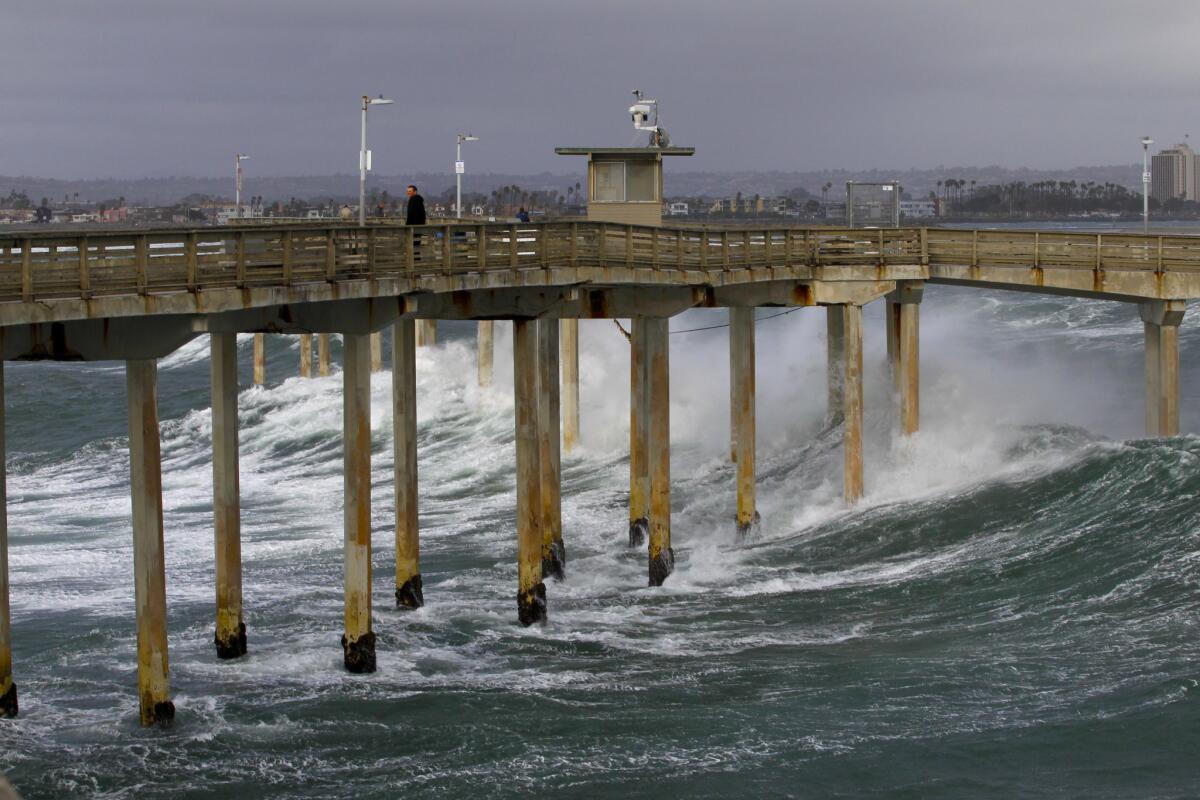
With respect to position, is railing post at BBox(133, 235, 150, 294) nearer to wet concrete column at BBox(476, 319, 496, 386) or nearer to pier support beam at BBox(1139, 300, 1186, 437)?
pier support beam at BBox(1139, 300, 1186, 437)

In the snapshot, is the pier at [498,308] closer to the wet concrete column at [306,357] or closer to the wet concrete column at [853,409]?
the wet concrete column at [853,409]

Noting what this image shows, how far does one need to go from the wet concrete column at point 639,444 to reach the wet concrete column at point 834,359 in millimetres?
9662

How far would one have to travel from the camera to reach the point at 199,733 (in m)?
22.8

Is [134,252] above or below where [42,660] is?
above

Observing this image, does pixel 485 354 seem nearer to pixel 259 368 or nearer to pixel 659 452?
pixel 259 368

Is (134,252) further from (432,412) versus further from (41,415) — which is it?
(41,415)

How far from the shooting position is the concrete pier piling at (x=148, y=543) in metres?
22.5

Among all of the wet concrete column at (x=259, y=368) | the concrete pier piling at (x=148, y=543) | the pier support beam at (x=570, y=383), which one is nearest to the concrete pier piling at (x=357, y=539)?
the concrete pier piling at (x=148, y=543)

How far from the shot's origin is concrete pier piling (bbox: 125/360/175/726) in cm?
2247

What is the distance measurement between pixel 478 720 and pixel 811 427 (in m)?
24.3

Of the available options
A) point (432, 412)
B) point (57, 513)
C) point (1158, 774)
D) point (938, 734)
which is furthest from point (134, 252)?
point (432, 412)

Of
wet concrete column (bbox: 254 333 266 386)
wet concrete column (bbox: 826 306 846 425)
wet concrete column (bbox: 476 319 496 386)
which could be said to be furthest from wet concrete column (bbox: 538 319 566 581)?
wet concrete column (bbox: 254 333 266 386)

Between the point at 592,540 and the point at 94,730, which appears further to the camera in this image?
the point at 592,540

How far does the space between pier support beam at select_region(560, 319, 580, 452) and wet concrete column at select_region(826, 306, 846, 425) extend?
6154 mm
